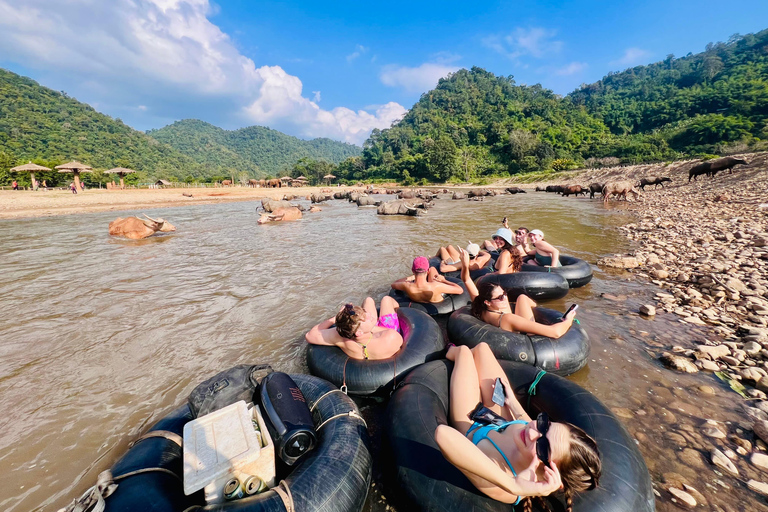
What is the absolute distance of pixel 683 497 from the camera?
85.6 inches

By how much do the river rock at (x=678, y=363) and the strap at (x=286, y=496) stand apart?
4483 millimetres

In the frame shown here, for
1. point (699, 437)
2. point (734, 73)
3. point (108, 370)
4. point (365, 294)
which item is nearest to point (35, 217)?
point (108, 370)

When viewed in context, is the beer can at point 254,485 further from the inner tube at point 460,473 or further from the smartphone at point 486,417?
the smartphone at point 486,417

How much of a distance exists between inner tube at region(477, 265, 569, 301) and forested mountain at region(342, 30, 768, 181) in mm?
38107

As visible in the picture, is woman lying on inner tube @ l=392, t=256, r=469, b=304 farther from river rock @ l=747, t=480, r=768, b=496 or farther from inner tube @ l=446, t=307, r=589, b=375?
river rock @ l=747, t=480, r=768, b=496

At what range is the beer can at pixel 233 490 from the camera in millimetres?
1865

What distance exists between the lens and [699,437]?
8.70 feet

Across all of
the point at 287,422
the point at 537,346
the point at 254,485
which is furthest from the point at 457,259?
the point at 254,485

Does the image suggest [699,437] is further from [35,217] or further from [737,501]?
[35,217]

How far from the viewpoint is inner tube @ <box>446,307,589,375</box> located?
3367 mm

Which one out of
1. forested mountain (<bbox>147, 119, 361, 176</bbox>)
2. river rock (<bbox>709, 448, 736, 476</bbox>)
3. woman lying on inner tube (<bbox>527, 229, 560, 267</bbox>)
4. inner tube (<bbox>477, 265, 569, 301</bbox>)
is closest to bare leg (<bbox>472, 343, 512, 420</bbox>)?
river rock (<bbox>709, 448, 736, 476</bbox>)

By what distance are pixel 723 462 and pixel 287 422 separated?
3.55 m

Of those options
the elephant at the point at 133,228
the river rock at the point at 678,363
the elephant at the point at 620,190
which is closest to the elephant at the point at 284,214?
the elephant at the point at 133,228

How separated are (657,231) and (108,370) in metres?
14.9
